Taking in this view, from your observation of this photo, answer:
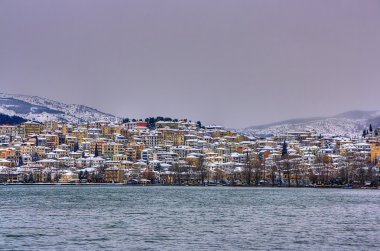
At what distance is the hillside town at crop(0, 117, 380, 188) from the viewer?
345 feet

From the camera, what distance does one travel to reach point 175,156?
14775cm

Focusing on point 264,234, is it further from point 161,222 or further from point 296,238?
point 161,222

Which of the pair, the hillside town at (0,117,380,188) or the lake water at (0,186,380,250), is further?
the hillside town at (0,117,380,188)

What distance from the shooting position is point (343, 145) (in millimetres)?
141125

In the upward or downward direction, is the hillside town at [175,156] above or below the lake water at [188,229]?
above

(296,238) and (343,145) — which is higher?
(343,145)

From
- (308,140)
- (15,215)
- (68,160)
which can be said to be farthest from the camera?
(308,140)

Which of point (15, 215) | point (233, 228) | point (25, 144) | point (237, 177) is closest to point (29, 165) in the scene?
point (25, 144)

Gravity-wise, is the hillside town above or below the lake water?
above

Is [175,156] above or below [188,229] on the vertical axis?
above

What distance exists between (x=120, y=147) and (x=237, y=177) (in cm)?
4811

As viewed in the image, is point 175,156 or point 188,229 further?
point 175,156

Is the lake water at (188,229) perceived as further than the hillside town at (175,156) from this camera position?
No

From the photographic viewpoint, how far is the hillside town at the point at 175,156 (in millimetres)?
105188
